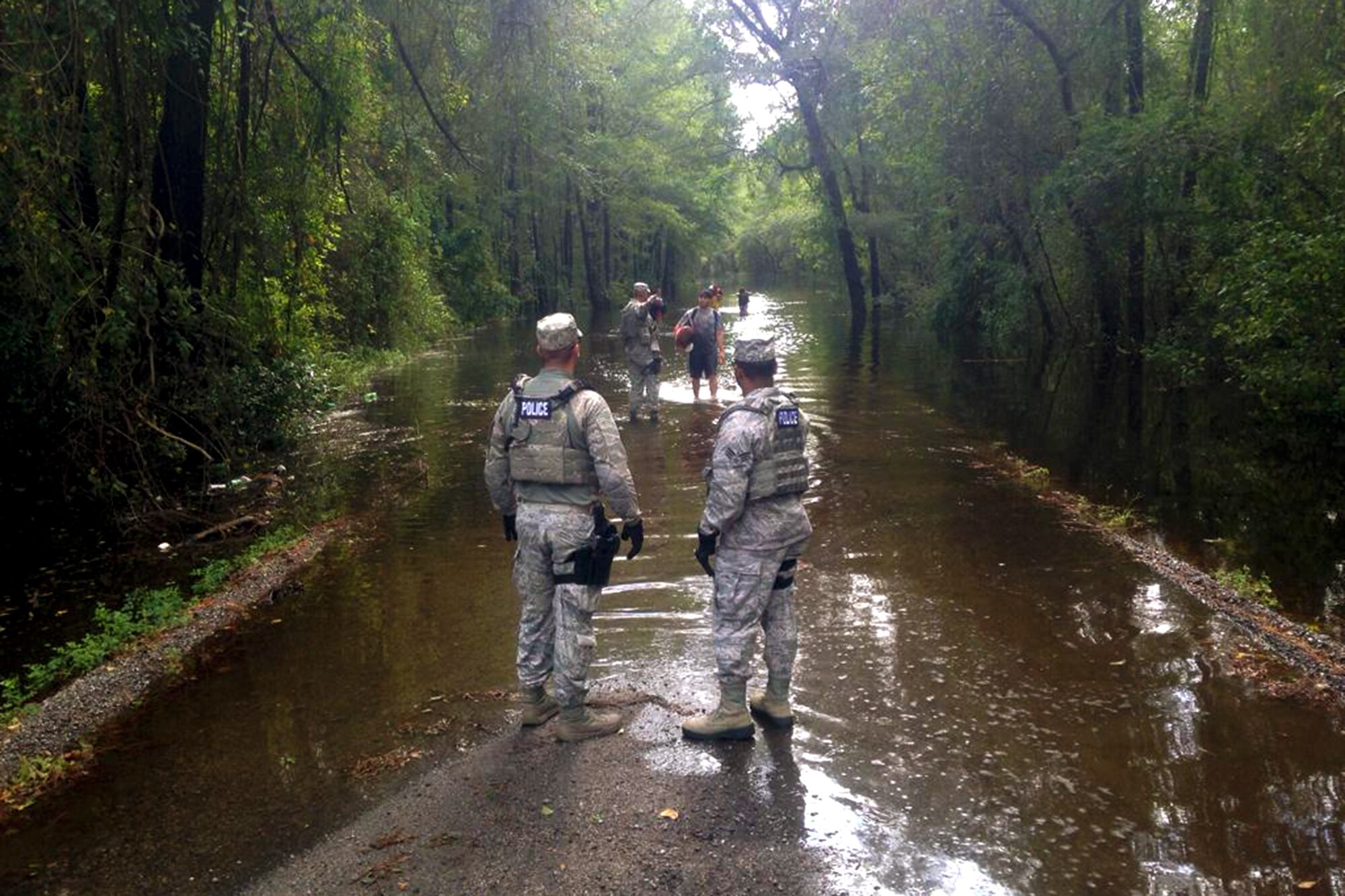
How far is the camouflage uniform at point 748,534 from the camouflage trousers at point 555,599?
634mm

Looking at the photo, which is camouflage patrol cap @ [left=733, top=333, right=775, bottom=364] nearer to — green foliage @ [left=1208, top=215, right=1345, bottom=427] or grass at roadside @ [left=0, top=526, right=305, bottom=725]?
grass at roadside @ [left=0, top=526, right=305, bottom=725]

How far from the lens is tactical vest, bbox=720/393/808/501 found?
5.19 metres

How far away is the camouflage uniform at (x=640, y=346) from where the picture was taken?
14664mm

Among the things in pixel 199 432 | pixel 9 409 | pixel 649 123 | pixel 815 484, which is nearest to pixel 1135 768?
pixel 815 484

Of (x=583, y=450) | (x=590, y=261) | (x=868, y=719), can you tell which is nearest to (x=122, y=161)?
(x=583, y=450)

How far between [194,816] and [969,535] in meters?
6.34

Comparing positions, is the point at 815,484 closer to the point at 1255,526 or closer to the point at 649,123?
the point at 1255,526

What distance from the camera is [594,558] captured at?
5.16 metres

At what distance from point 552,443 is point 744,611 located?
49.0 inches

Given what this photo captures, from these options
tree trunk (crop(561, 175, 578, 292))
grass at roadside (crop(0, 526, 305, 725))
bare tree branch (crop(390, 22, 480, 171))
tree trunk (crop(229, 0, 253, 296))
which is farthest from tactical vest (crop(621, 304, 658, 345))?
tree trunk (crop(561, 175, 578, 292))

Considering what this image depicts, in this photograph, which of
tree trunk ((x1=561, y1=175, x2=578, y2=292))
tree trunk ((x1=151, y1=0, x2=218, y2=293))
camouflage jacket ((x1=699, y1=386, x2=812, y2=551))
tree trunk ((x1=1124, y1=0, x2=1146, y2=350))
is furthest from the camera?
tree trunk ((x1=561, y1=175, x2=578, y2=292))

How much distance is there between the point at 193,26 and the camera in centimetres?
930

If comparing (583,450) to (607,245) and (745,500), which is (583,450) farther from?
(607,245)

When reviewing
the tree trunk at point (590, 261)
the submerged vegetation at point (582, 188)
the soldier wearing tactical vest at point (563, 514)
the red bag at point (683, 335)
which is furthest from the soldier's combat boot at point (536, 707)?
the tree trunk at point (590, 261)
